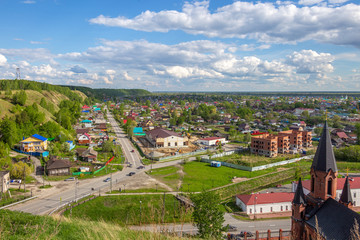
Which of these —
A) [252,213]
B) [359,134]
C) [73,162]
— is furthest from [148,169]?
[359,134]

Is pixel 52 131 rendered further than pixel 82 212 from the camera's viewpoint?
Yes

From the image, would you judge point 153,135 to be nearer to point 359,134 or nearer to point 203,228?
point 203,228

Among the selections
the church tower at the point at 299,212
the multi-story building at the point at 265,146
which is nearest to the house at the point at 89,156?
the multi-story building at the point at 265,146

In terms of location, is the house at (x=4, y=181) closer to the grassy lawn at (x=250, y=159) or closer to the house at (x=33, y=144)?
the house at (x=33, y=144)

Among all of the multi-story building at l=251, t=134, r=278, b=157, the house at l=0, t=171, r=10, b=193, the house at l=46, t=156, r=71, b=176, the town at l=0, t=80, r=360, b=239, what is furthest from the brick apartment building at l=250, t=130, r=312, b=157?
the house at l=0, t=171, r=10, b=193

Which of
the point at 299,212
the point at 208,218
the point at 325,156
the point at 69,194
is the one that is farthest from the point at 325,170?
the point at 69,194

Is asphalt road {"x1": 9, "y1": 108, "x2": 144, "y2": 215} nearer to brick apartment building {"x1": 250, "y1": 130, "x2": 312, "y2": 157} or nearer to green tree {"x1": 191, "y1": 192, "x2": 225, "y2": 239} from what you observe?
green tree {"x1": 191, "y1": 192, "x2": 225, "y2": 239}
